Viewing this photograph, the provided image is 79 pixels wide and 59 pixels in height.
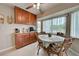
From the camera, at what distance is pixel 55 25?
1849 millimetres

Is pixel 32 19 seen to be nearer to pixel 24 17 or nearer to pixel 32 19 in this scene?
pixel 32 19

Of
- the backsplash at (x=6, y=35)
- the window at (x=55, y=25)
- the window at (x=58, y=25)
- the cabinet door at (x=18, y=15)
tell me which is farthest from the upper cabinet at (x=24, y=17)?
the window at (x=58, y=25)

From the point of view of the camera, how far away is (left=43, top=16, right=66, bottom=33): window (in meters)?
1.77

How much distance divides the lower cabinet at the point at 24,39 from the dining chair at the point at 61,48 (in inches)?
13.6

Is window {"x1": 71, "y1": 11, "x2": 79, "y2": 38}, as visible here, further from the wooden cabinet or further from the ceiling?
the wooden cabinet

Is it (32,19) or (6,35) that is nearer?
(6,35)

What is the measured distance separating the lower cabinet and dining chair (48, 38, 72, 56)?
345 mm

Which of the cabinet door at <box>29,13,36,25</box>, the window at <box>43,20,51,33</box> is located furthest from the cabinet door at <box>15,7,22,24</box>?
the window at <box>43,20,51,33</box>

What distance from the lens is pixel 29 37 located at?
1817mm

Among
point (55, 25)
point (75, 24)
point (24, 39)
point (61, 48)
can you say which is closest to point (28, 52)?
point (24, 39)

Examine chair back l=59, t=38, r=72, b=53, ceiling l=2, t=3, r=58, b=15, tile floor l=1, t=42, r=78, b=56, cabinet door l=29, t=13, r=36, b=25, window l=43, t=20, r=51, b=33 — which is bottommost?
tile floor l=1, t=42, r=78, b=56

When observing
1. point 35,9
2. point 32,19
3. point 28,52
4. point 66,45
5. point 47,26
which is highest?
point 35,9

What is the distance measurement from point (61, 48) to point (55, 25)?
1.39ft

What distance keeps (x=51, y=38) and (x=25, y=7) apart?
27.9 inches
